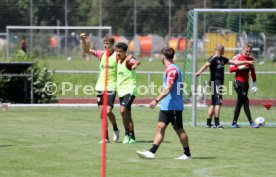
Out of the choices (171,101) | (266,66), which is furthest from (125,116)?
(266,66)

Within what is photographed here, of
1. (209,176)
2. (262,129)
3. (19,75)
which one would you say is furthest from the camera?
(19,75)

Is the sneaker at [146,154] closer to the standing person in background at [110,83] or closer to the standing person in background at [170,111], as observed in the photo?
the standing person in background at [170,111]

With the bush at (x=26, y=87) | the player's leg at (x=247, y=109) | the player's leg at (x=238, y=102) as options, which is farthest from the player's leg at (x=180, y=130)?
the bush at (x=26, y=87)

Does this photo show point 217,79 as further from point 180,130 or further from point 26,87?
point 26,87

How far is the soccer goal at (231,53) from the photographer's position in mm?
21297

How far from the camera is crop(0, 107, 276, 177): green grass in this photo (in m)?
12.6

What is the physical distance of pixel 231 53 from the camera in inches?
1430

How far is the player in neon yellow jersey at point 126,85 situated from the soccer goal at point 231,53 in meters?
4.53

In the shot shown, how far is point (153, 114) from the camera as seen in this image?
24844mm

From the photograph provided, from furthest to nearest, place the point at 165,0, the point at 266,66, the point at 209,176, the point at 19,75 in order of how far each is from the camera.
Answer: the point at 165,0, the point at 266,66, the point at 19,75, the point at 209,176

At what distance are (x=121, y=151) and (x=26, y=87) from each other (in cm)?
1366

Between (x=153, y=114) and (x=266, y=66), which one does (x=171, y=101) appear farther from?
(x=266, y=66)

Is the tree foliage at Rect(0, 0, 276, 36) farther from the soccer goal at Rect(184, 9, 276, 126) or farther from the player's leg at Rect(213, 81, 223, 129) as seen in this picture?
the player's leg at Rect(213, 81, 223, 129)

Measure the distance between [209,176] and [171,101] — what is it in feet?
7.59
